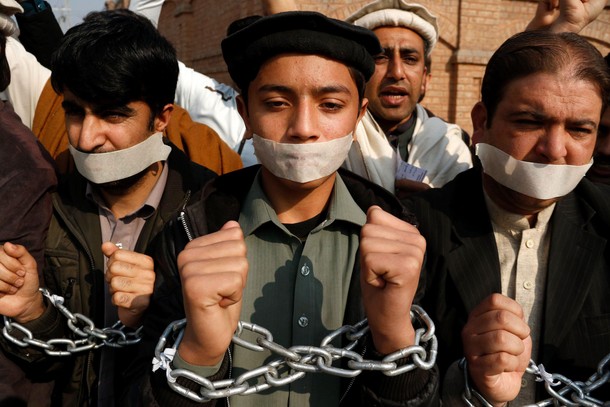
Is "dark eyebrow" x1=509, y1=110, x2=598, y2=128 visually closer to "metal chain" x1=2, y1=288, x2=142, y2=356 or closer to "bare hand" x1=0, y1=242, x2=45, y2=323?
"metal chain" x1=2, y1=288, x2=142, y2=356

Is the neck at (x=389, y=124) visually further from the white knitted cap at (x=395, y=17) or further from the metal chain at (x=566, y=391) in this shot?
the metal chain at (x=566, y=391)

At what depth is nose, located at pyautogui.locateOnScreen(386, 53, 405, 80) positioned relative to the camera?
8.83 feet

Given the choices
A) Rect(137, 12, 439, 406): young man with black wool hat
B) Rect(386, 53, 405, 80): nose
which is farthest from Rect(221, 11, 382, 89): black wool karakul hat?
Rect(386, 53, 405, 80): nose

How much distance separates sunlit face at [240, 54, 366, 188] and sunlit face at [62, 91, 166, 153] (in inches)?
23.8

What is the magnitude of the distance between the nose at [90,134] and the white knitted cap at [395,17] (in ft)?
5.19

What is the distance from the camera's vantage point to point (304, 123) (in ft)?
4.80

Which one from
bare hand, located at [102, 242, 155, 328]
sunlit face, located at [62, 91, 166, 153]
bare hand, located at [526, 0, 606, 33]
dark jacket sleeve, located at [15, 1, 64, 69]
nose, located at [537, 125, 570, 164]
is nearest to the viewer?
bare hand, located at [102, 242, 155, 328]

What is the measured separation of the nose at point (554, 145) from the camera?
155cm

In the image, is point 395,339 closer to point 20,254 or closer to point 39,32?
point 20,254

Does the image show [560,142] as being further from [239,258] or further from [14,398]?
[14,398]

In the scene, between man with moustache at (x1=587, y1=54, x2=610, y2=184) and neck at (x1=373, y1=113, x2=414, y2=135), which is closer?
man with moustache at (x1=587, y1=54, x2=610, y2=184)

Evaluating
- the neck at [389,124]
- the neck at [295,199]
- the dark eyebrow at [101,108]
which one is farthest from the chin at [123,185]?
the neck at [389,124]

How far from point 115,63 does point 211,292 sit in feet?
3.99

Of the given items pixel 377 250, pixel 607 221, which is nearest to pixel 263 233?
pixel 377 250
